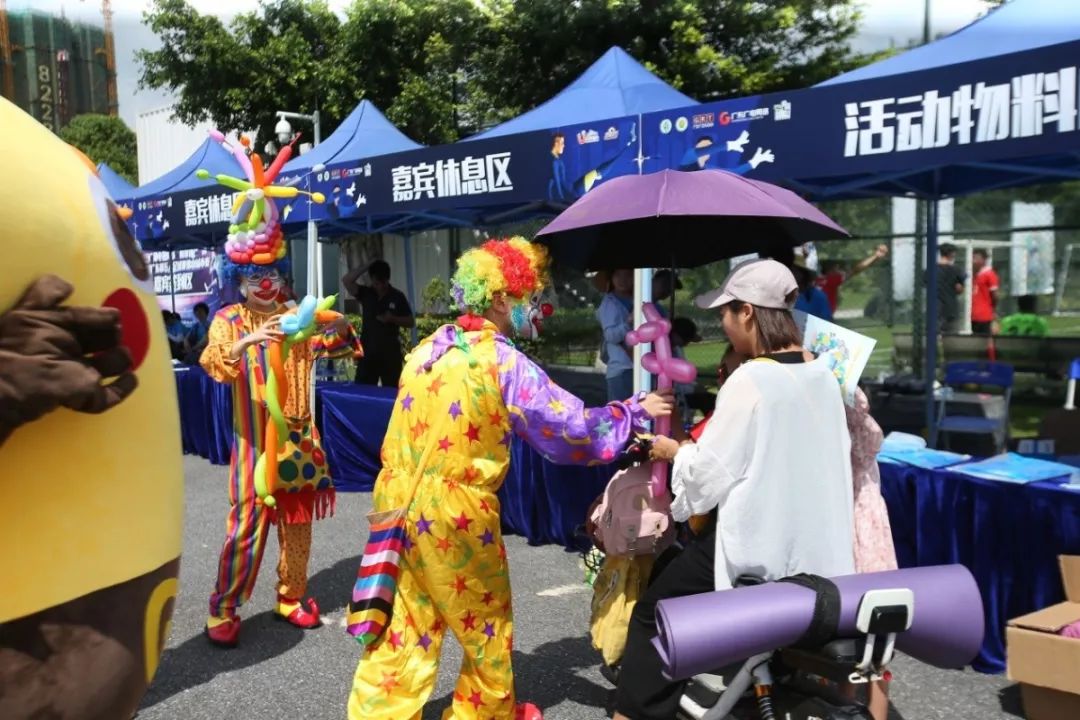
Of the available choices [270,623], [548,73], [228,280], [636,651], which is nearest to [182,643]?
[270,623]

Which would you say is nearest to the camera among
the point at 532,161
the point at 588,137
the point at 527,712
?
the point at 527,712

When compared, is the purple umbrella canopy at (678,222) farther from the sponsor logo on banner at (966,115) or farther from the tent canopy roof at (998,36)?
the tent canopy roof at (998,36)

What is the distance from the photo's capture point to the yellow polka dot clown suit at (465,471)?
8.58 feet

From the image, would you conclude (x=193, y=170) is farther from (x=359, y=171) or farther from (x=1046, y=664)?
(x=1046, y=664)

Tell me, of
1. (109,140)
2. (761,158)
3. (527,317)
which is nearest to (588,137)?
(761,158)

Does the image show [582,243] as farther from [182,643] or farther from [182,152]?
[182,152]

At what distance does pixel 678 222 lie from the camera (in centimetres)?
351

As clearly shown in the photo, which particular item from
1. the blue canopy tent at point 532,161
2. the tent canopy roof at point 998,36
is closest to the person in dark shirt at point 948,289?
the blue canopy tent at point 532,161

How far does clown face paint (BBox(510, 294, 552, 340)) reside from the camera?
9.15 ft

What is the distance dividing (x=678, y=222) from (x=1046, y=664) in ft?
6.25

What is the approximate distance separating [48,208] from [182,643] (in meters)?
3.21

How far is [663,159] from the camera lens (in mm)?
5184

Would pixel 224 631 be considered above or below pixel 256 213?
below

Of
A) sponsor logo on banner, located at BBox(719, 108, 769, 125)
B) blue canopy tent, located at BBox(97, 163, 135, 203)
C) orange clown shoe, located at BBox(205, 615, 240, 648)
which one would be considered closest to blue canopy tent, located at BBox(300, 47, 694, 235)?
sponsor logo on banner, located at BBox(719, 108, 769, 125)
